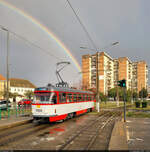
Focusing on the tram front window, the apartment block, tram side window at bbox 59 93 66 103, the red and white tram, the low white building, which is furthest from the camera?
the low white building

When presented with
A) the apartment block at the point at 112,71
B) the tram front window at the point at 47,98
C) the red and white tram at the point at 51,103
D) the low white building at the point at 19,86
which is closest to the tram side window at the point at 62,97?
the red and white tram at the point at 51,103

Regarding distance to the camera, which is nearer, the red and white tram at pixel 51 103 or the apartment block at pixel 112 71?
the red and white tram at pixel 51 103

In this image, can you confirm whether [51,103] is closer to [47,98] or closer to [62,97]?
[47,98]

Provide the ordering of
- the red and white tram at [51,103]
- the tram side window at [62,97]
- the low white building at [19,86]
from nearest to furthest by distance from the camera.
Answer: the red and white tram at [51,103], the tram side window at [62,97], the low white building at [19,86]

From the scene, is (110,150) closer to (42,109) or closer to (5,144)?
(5,144)

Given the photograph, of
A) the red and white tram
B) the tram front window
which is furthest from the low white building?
the tram front window

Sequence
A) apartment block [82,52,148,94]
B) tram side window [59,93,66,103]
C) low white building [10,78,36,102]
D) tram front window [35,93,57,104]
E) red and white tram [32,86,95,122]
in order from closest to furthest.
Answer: red and white tram [32,86,95,122]
tram front window [35,93,57,104]
tram side window [59,93,66,103]
apartment block [82,52,148,94]
low white building [10,78,36,102]

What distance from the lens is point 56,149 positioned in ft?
24.9

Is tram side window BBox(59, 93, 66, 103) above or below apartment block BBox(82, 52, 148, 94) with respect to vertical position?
below

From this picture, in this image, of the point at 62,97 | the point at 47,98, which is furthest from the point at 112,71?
the point at 47,98

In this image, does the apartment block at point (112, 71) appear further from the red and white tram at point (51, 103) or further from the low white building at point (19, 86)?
the red and white tram at point (51, 103)

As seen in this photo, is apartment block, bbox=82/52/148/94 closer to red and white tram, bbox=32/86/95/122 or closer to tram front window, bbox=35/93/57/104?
red and white tram, bbox=32/86/95/122

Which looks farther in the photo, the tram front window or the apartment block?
the apartment block

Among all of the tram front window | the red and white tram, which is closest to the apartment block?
the red and white tram
